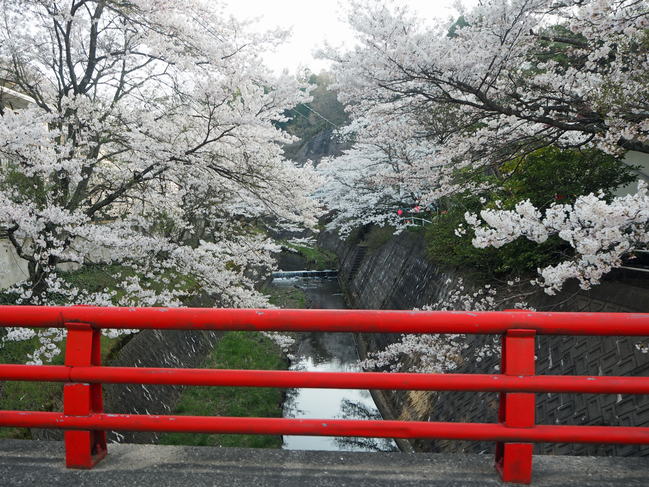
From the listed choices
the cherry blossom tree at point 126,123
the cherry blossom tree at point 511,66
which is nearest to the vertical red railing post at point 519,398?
the cherry blossom tree at point 511,66

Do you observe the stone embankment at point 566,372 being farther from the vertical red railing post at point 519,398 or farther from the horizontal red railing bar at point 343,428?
the vertical red railing post at point 519,398

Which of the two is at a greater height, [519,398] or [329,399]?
[519,398]

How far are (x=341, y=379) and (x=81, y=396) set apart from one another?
1.36 metres

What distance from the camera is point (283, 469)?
2316 millimetres

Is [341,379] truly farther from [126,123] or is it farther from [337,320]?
[126,123]

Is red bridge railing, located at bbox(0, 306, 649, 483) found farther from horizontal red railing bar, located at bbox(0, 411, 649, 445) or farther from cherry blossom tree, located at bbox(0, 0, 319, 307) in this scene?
cherry blossom tree, located at bbox(0, 0, 319, 307)

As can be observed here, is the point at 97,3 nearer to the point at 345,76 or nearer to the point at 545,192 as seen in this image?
the point at 345,76

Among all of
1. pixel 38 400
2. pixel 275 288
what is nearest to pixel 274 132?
pixel 38 400

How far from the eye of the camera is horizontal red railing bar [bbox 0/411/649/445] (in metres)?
2.08

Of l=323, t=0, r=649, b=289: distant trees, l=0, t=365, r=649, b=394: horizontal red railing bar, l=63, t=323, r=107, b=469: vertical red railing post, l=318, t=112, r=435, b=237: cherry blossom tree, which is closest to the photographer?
l=0, t=365, r=649, b=394: horizontal red railing bar

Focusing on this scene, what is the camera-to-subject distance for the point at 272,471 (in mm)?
2295

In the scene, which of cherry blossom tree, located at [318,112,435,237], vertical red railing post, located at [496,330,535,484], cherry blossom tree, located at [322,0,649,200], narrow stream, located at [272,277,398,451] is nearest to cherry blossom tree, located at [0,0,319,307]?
cherry blossom tree, located at [322,0,649,200]

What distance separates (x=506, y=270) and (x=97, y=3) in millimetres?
8662

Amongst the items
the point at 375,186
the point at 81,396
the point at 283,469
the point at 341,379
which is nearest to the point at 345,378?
the point at 341,379
